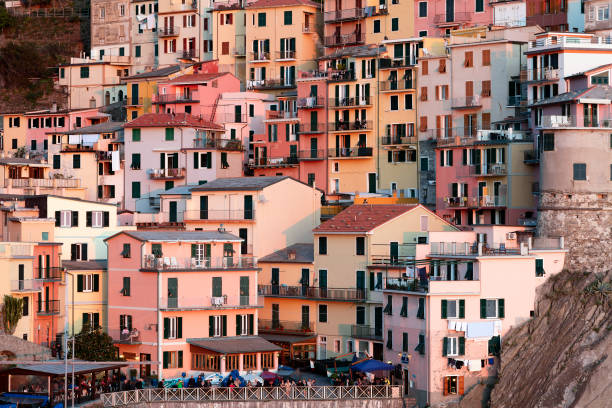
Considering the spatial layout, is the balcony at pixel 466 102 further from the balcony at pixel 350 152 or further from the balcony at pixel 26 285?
the balcony at pixel 26 285

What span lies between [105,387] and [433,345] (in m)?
16.9

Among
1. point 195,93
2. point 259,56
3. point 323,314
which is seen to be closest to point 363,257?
point 323,314

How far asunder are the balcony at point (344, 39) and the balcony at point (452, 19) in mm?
6964

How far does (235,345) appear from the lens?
8269cm

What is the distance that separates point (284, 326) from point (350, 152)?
21539mm

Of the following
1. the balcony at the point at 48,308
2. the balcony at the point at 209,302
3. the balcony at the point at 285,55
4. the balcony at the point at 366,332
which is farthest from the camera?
the balcony at the point at 285,55

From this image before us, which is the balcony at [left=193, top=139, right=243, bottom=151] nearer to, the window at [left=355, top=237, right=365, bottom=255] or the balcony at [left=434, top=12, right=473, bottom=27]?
the balcony at [left=434, top=12, right=473, bottom=27]

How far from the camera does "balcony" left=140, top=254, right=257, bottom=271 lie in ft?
276

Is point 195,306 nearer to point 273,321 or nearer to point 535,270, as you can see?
point 273,321

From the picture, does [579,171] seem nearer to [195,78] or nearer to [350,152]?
[350,152]

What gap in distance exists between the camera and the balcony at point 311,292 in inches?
3469

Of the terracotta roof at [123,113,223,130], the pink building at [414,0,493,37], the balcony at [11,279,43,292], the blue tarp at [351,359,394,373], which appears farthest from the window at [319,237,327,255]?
the pink building at [414,0,493,37]

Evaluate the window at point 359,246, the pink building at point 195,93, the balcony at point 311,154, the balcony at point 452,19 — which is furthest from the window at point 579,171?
the pink building at point 195,93

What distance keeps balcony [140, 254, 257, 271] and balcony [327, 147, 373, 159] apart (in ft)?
75.1
